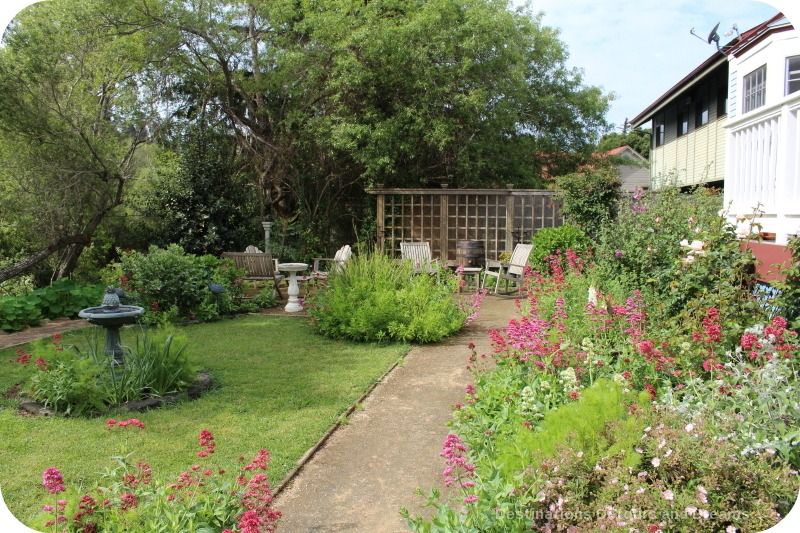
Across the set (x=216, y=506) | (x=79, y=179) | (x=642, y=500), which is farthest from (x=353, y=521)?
(x=79, y=179)

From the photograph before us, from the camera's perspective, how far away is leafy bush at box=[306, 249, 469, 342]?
6.81m

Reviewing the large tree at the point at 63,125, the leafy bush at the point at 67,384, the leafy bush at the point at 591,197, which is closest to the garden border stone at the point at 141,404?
the leafy bush at the point at 67,384

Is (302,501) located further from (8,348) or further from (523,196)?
(523,196)

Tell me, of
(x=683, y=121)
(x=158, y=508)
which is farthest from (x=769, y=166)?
(x=683, y=121)

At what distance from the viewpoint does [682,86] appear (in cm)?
1641

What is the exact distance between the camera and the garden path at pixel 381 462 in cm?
293

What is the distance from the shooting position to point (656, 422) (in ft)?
8.63

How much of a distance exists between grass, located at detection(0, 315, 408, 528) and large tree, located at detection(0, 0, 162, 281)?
15.2ft

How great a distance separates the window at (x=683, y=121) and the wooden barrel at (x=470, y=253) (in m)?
10.1

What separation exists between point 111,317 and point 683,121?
18349 mm

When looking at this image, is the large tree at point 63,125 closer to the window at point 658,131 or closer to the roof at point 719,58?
the roof at point 719,58

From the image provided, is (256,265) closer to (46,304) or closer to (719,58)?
(46,304)

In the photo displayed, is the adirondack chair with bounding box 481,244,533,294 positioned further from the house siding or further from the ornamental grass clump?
the ornamental grass clump

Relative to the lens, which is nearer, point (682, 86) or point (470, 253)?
point (470, 253)
